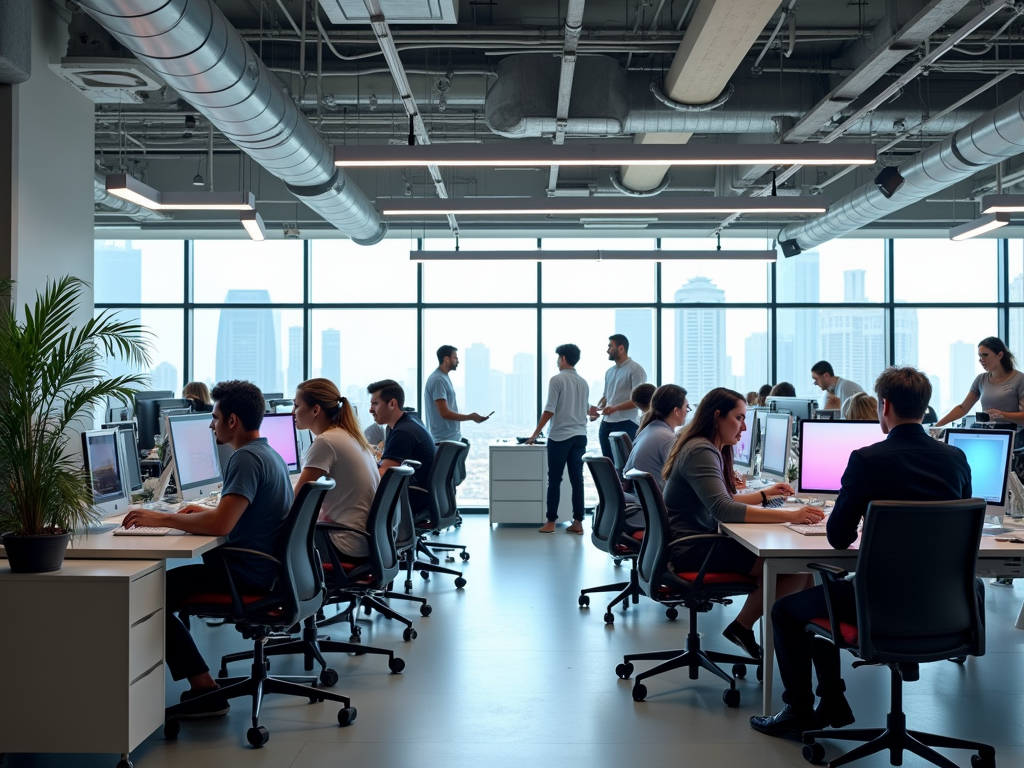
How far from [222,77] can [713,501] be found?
3098mm

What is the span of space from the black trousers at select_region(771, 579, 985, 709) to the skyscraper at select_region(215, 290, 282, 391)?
27.5ft

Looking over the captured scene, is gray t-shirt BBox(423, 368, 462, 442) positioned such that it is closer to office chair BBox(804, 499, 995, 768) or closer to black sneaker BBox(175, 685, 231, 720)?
black sneaker BBox(175, 685, 231, 720)

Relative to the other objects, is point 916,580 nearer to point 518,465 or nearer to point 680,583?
point 680,583

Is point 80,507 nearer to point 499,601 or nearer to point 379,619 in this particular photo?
point 379,619

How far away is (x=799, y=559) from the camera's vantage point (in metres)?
3.48

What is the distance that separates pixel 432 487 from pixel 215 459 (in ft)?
5.09

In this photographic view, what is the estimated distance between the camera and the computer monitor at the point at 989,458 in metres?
4.02

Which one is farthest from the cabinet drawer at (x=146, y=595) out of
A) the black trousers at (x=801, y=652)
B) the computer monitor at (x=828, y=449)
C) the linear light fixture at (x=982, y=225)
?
the linear light fixture at (x=982, y=225)

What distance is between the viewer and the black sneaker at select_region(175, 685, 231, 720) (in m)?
3.55

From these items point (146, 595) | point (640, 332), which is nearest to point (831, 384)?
point (640, 332)

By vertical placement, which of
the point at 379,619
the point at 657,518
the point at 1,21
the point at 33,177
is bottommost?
the point at 379,619

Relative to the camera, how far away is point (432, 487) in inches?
229

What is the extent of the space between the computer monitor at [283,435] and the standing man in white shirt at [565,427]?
10.2ft

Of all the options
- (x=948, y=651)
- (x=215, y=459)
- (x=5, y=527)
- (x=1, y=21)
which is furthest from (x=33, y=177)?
(x=948, y=651)
